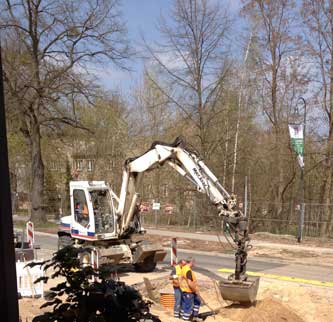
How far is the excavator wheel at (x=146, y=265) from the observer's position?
50.8 feet

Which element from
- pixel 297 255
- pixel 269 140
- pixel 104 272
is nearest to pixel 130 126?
pixel 269 140

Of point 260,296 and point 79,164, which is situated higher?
point 79,164

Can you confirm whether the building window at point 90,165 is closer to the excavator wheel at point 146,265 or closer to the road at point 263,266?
the road at point 263,266

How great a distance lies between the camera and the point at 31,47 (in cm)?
3234

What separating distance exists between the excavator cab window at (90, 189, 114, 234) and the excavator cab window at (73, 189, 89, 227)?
27 centimetres

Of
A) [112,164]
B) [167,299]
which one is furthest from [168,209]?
[167,299]

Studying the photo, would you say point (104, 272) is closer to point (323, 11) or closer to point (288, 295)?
point (288, 295)

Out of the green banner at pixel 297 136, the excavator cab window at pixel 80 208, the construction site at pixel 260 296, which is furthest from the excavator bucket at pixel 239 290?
the green banner at pixel 297 136

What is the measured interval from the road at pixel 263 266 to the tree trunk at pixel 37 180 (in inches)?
676

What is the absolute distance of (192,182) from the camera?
13.1m

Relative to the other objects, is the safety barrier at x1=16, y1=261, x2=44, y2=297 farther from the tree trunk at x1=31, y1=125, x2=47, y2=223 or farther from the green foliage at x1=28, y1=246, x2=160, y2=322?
the tree trunk at x1=31, y1=125, x2=47, y2=223

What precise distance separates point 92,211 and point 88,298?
1222 centimetres

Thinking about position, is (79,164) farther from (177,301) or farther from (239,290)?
(239,290)

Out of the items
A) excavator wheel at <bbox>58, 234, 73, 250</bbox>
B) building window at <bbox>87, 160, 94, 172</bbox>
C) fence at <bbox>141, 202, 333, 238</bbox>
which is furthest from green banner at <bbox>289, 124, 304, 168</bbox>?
building window at <bbox>87, 160, 94, 172</bbox>
